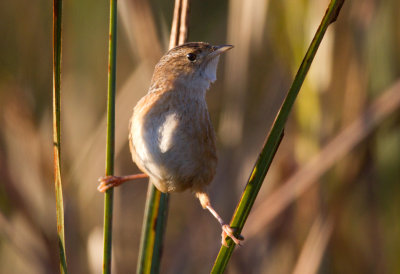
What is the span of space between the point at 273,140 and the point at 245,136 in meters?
1.84

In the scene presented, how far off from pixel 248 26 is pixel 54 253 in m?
1.83

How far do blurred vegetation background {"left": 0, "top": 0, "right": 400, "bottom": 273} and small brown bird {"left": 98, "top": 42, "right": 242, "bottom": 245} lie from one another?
1.87 feet

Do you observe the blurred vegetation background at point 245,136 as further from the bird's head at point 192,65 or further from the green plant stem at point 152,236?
the green plant stem at point 152,236

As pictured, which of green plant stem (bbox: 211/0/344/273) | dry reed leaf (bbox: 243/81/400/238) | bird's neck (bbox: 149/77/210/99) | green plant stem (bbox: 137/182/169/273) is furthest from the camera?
dry reed leaf (bbox: 243/81/400/238)

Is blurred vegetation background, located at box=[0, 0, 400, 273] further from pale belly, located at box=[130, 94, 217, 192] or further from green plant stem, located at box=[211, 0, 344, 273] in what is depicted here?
green plant stem, located at box=[211, 0, 344, 273]

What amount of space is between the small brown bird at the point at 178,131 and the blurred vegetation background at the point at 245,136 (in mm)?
570

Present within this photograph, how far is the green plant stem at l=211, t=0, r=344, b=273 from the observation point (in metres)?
1.55

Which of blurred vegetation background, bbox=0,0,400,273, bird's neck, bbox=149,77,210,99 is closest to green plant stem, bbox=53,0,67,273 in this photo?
bird's neck, bbox=149,77,210,99

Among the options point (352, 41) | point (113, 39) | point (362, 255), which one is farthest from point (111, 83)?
point (362, 255)

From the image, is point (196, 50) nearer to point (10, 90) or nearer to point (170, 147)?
point (170, 147)

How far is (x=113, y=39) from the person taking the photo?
175 cm

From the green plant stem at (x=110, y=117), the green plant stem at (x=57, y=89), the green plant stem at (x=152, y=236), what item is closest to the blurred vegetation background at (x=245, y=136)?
the green plant stem at (x=152, y=236)

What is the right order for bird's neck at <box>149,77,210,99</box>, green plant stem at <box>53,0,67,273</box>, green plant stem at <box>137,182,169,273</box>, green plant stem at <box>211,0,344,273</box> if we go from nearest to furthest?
green plant stem at <box>211,0,344,273</box> < green plant stem at <box>53,0,67,273</box> < green plant stem at <box>137,182,169,273</box> < bird's neck at <box>149,77,210,99</box>

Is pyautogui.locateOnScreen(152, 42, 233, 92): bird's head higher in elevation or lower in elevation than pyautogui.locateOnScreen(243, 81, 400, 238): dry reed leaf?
higher
